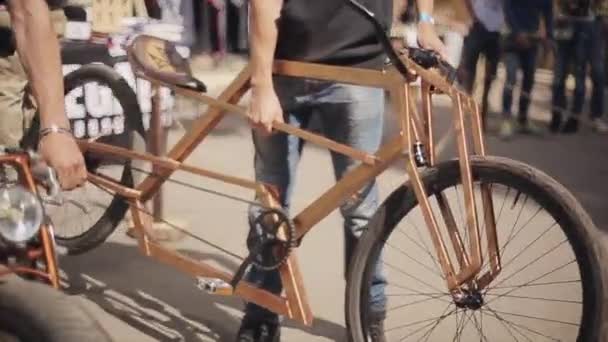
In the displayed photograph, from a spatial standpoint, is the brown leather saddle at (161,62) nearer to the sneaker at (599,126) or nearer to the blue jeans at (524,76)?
the blue jeans at (524,76)

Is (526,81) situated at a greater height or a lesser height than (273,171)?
lesser

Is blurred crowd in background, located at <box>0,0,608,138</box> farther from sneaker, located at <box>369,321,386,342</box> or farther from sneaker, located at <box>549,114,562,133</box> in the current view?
sneaker, located at <box>369,321,386,342</box>

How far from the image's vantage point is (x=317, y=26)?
337cm

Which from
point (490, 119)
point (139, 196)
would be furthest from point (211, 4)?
point (139, 196)

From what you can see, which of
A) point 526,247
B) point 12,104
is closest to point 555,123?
point 526,247

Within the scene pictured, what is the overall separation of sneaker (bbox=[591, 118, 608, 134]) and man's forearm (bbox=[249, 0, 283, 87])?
6.25 m

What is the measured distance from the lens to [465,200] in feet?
10.0

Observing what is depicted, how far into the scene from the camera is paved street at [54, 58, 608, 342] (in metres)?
4.08

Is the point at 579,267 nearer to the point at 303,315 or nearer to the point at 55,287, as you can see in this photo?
the point at 303,315

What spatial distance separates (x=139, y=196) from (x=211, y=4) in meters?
7.39

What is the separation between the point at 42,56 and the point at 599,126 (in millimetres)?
7135

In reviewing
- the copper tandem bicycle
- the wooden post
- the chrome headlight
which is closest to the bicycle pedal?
the copper tandem bicycle

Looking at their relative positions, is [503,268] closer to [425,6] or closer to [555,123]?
[425,6]

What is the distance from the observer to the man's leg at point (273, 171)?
11.4 feet
